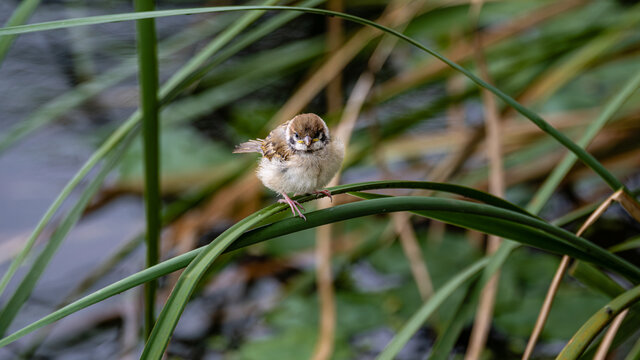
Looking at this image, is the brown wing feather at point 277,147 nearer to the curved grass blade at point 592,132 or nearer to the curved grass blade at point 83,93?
the curved grass blade at point 592,132

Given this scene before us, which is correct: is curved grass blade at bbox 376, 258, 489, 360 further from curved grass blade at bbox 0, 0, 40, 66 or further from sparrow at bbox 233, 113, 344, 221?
curved grass blade at bbox 0, 0, 40, 66

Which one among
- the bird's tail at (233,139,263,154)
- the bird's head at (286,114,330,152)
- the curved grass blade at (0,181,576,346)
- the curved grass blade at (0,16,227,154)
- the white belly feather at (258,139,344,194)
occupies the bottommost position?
the curved grass blade at (0,181,576,346)

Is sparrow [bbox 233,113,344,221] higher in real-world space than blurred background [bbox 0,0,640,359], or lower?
lower

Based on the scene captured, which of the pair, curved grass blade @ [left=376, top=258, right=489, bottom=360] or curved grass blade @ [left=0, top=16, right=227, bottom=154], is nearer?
curved grass blade @ [left=376, top=258, right=489, bottom=360]

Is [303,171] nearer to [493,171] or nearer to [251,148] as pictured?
[251,148]

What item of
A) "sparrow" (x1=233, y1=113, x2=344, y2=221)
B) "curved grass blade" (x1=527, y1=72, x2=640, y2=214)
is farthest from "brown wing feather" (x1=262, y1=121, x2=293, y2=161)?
"curved grass blade" (x1=527, y1=72, x2=640, y2=214)

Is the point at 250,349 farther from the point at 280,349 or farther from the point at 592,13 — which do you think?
the point at 592,13

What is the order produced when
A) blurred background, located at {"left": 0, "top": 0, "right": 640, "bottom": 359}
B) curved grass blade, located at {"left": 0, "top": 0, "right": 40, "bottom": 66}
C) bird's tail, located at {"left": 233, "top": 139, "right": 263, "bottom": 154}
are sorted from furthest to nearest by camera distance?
1. blurred background, located at {"left": 0, "top": 0, "right": 640, "bottom": 359}
2. bird's tail, located at {"left": 233, "top": 139, "right": 263, "bottom": 154}
3. curved grass blade, located at {"left": 0, "top": 0, "right": 40, "bottom": 66}

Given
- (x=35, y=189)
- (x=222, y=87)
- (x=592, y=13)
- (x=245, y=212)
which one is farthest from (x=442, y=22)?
(x=35, y=189)
